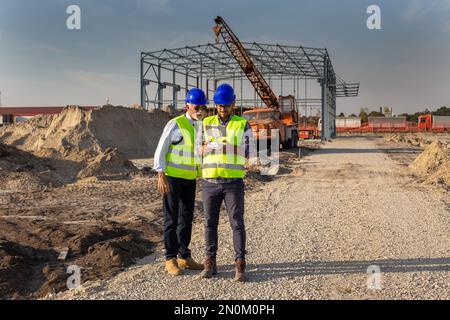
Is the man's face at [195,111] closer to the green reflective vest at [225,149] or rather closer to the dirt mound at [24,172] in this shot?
the green reflective vest at [225,149]

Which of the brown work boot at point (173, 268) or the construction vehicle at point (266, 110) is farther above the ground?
the construction vehicle at point (266, 110)

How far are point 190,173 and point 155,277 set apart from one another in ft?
3.81

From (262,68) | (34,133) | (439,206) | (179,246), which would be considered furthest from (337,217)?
(262,68)

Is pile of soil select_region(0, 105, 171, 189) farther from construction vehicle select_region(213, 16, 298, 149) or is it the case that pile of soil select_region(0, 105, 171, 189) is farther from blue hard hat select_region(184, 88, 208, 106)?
blue hard hat select_region(184, 88, 208, 106)

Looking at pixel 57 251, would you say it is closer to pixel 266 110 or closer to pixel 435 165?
pixel 435 165

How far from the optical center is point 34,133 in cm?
2781

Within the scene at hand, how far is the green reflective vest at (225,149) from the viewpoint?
194 inches

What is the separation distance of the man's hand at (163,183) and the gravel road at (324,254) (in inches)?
35.6

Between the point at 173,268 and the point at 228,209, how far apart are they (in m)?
0.87

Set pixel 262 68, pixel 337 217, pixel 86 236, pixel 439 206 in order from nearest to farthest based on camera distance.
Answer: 1. pixel 86 236
2. pixel 337 217
3. pixel 439 206
4. pixel 262 68

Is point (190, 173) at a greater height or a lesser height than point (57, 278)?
greater

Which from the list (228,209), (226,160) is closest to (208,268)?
(228,209)

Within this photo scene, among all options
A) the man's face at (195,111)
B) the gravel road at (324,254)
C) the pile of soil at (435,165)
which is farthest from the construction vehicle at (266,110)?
the man's face at (195,111)
